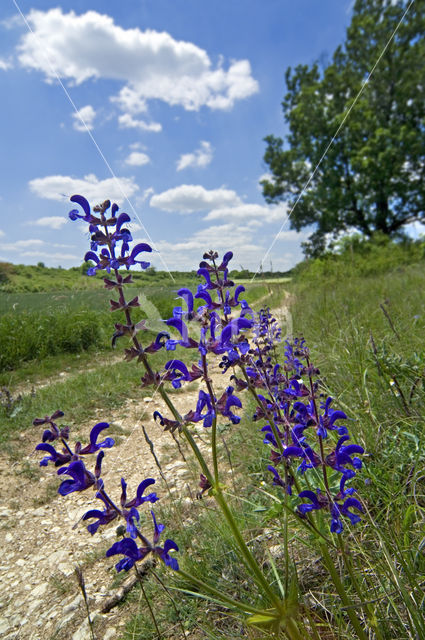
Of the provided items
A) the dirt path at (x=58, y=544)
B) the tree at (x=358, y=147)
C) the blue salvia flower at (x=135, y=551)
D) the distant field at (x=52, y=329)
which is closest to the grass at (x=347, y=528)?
the blue salvia flower at (x=135, y=551)

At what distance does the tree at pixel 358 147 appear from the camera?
43.2 ft

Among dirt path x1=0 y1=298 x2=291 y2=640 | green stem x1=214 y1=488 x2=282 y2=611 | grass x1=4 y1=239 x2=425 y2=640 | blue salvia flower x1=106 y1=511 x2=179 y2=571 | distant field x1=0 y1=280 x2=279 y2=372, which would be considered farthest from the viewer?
distant field x1=0 y1=280 x2=279 y2=372

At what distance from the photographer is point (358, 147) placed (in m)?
22.4

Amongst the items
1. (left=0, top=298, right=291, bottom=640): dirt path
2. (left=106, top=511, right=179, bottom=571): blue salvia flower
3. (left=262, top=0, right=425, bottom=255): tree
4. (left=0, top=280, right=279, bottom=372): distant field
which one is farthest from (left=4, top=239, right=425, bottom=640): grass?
(left=262, top=0, right=425, bottom=255): tree

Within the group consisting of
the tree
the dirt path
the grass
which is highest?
the tree

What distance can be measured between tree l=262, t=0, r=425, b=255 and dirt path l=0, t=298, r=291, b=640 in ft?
42.6

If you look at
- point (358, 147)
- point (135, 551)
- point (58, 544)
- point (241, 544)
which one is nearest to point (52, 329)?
point (58, 544)

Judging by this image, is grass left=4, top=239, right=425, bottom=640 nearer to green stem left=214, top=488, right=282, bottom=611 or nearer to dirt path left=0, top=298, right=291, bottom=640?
green stem left=214, top=488, right=282, bottom=611

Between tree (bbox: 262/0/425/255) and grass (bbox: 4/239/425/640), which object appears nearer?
grass (bbox: 4/239/425/640)

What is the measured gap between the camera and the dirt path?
219 centimetres

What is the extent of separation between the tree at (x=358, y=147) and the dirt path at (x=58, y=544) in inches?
511

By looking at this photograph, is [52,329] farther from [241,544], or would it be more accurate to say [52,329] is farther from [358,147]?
[358,147]

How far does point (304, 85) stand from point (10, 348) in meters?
25.1

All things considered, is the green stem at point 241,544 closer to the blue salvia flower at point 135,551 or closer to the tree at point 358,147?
the blue salvia flower at point 135,551
